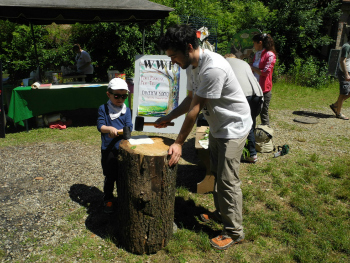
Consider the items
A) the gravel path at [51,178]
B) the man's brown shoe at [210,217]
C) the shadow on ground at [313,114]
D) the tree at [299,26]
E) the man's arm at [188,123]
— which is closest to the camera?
the man's arm at [188,123]

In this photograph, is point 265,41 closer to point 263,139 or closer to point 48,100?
point 263,139

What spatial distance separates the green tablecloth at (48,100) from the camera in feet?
20.1

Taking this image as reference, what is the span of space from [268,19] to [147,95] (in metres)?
9.86

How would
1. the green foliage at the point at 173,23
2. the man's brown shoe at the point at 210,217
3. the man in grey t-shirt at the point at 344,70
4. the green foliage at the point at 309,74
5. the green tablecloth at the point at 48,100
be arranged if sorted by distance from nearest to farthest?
the man's brown shoe at the point at 210,217
the green tablecloth at the point at 48,100
the man in grey t-shirt at the point at 344,70
the green foliage at the point at 173,23
the green foliage at the point at 309,74

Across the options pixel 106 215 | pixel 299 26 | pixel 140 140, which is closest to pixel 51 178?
pixel 106 215

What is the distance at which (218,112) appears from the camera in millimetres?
2648

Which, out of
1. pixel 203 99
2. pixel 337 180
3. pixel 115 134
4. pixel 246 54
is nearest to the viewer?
pixel 203 99

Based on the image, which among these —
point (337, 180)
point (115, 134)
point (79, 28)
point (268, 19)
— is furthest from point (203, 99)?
Result: point (268, 19)

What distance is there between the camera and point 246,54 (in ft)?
19.0

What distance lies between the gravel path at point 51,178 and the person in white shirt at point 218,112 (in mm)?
1282

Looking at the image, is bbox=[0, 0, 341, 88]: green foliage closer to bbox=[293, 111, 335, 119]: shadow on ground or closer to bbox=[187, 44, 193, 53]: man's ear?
bbox=[293, 111, 335, 119]: shadow on ground

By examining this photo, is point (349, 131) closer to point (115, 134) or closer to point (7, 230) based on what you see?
point (115, 134)

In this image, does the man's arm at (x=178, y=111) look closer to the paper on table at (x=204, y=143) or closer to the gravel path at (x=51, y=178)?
the paper on table at (x=204, y=143)

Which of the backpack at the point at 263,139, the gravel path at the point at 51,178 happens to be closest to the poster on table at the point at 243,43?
the backpack at the point at 263,139
